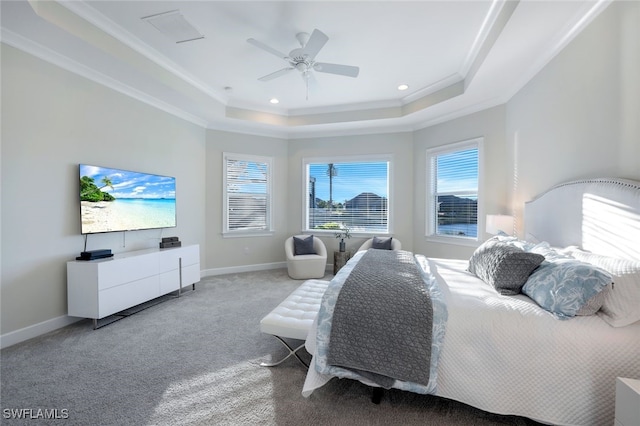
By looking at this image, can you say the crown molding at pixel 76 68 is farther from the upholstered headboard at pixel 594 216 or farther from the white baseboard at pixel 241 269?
the upholstered headboard at pixel 594 216

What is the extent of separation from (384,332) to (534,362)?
75 centimetres

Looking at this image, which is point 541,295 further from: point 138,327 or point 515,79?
point 138,327

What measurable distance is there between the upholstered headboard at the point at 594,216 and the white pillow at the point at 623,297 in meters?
0.33

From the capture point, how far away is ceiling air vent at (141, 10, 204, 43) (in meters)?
2.47

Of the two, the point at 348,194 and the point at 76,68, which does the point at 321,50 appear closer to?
the point at 76,68

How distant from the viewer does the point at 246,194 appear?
5.27 metres

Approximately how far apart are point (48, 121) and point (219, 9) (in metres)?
2.01

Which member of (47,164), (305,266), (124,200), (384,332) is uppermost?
(47,164)

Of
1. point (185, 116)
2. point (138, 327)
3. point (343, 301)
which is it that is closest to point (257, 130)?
point (185, 116)

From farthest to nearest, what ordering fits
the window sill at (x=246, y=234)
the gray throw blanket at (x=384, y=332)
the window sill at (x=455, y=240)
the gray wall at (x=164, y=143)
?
the window sill at (x=246, y=234)
the window sill at (x=455, y=240)
the gray wall at (x=164, y=143)
the gray throw blanket at (x=384, y=332)

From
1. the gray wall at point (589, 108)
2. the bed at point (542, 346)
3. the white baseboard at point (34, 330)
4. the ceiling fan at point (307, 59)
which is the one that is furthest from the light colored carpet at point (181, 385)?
the ceiling fan at point (307, 59)

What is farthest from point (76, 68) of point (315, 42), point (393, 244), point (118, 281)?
point (393, 244)

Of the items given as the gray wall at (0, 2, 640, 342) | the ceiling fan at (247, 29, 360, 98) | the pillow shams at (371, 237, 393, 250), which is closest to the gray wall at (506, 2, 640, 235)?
the gray wall at (0, 2, 640, 342)

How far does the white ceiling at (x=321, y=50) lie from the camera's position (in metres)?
2.37
